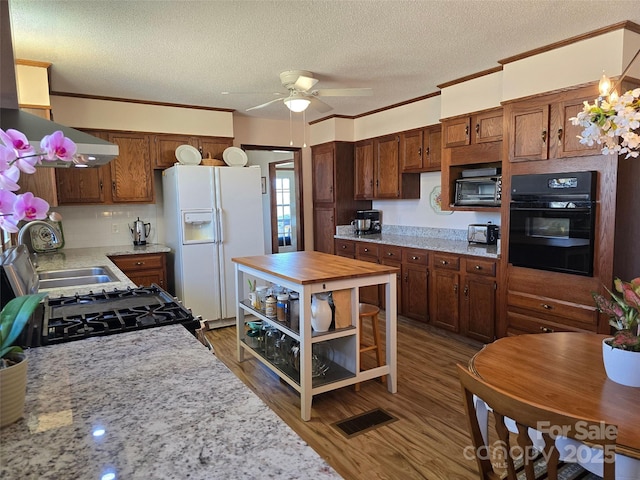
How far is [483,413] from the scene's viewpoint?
54.0 inches

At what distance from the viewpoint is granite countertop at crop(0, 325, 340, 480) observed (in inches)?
28.7

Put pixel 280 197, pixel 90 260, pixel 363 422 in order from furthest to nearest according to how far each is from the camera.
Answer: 1. pixel 280 197
2. pixel 90 260
3. pixel 363 422

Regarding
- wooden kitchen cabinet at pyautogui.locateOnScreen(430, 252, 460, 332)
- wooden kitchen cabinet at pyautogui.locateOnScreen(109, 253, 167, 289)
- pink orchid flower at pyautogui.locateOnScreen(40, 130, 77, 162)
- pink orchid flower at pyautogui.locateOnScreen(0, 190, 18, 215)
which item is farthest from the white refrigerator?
pink orchid flower at pyautogui.locateOnScreen(0, 190, 18, 215)

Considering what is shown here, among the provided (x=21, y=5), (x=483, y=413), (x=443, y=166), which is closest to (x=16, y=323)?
(x=483, y=413)

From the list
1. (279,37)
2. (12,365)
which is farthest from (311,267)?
(12,365)

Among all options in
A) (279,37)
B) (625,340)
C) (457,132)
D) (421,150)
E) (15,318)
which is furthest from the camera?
(421,150)

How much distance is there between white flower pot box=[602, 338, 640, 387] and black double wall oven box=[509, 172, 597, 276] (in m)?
Answer: 1.74

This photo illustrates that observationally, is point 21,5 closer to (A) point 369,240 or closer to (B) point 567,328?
(A) point 369,240

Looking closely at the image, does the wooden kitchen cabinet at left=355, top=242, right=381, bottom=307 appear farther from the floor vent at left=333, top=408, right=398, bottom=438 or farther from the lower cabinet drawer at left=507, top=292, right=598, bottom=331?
the floor vent at left=333, top=408, right=398, bottom=438

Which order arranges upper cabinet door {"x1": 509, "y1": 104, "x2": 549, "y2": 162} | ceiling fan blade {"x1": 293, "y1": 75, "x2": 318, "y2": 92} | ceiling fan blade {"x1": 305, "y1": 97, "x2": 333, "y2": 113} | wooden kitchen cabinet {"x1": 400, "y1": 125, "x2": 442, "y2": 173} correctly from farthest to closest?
wooden kitchen cabinet {"x1": 400, "y1": 125, "x2": 442, "y2": 173} < ceiling fan blade {"x1": 305, "y1": 97, "x2": 333, "y2": 113} < ceiling fan blade {"x1": 293, "y1": 75, "x2": 318, "y2": 92} < upper cabinet door {"x1": 509, "y1": 104, "x2": 549, "y2": 162}

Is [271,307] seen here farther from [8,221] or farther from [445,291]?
[8,221]

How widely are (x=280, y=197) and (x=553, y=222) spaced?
18.1 feet

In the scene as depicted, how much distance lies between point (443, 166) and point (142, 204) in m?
3.43

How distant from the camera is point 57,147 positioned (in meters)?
0.85
